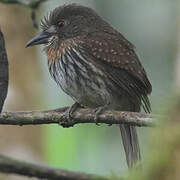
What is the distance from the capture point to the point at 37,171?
124 centimetres

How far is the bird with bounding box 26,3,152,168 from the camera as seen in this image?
129 inches

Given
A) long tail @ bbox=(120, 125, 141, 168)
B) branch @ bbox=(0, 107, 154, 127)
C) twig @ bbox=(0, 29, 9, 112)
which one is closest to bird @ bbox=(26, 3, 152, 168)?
long tail @ bbox=(120, 125, 141, 168)

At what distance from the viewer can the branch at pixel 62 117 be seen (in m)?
2.51

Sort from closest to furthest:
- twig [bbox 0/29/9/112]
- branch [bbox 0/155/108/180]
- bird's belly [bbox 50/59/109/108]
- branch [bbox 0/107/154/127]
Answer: branch [bbox 0/155/108/180] → twig [bbox 0/29/9/112] → branch [bbox 0/107/154/127] → bird's belly [bbox 50/59/109/108]

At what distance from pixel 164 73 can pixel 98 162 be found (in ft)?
4.98

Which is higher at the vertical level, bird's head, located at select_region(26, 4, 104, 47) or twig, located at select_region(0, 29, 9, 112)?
twig, located at select_region(0, 29, 9, 112)

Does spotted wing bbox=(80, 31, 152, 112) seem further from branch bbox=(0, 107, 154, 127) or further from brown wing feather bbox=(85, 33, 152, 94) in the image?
branch bbox=(0, 107, 154, 127)

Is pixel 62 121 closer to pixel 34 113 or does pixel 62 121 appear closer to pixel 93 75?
pixel 34 113

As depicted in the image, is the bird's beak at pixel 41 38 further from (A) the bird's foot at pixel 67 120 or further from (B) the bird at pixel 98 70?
(A) the bird's foot at pixel 67 120

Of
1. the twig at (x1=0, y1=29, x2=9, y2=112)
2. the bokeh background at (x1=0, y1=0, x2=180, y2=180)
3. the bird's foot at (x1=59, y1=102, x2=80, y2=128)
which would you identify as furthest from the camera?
the bokeh background at (x1=0, y1=0, x2=180, y2=180)

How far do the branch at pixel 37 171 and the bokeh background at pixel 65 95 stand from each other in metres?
1.30

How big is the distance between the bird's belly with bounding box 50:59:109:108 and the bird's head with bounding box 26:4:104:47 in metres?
0.36

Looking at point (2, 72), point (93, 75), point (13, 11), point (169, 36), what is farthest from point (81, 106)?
point (169, 36)

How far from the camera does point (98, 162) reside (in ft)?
19.5
